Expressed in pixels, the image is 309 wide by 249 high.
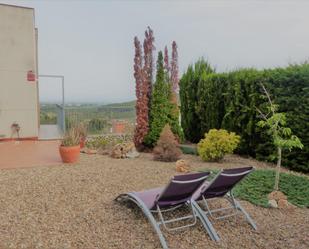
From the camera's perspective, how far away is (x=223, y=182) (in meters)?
3.78

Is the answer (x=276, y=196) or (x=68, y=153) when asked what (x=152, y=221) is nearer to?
(x=276, y=196)

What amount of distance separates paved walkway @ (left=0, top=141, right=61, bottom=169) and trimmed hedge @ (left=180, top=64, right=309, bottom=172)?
Result: 4.95m

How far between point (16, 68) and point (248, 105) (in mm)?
7197

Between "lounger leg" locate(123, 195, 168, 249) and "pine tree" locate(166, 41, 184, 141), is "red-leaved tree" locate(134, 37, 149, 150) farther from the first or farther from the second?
"lounger leg" locate(123, 195, 168, 249)

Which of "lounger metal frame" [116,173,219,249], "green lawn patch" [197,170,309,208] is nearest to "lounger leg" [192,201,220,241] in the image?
"lounger metal frame" [116,173,219,249]

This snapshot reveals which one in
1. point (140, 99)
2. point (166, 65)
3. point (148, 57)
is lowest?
point (140, 99)

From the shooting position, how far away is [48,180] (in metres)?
4.91

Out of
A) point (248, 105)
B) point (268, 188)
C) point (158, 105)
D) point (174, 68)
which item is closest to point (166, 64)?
point (174, 68)

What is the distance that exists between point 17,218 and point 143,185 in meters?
2.08

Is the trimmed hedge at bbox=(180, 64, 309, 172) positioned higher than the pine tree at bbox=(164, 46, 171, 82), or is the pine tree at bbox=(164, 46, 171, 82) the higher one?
the pine tree at bbox=(164, 46, 171, 82)

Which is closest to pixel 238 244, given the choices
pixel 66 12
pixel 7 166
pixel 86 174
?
pixel 86 174

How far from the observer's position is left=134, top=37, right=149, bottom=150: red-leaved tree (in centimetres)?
853

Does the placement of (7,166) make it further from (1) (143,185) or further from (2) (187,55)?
(2) (187,55)

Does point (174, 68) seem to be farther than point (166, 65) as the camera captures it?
Yes
